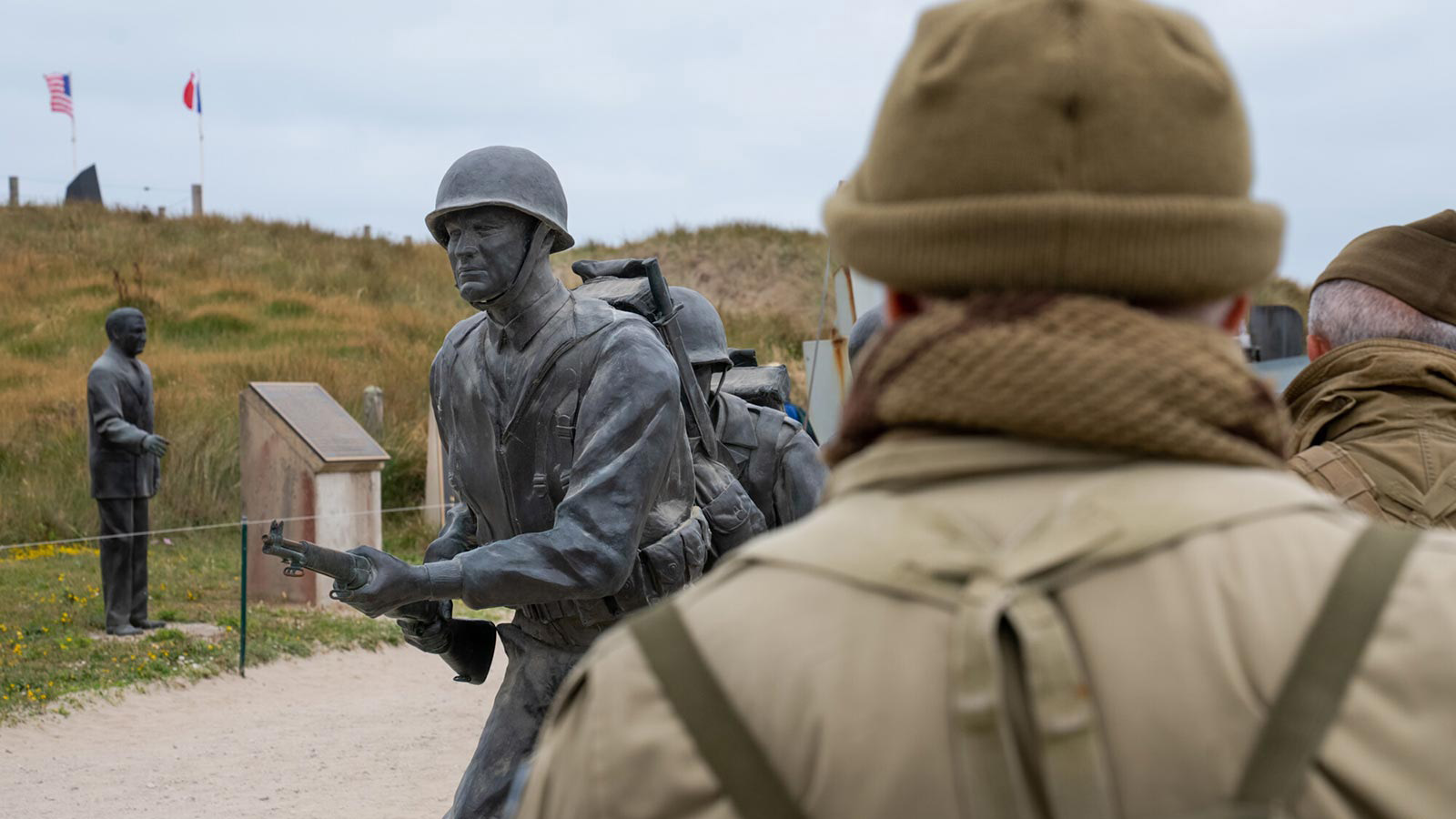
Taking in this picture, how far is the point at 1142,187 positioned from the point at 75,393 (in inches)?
865

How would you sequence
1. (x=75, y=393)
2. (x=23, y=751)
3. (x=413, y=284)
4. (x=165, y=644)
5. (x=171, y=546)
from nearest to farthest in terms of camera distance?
(x=23, y=751)
(x=165, y=644)
(x=171, y=546)
(x=75, y=393)
(x=413, y=284)

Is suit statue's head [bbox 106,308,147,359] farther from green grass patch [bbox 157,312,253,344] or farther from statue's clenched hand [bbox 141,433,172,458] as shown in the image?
green grass patch [bbox 157,312,253,344]

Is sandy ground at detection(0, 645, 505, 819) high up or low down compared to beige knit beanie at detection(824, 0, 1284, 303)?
down

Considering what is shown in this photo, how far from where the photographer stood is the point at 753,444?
234 inches

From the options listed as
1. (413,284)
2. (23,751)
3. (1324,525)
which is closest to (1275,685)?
(1324,525)

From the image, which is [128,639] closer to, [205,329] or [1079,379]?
[1079,379]

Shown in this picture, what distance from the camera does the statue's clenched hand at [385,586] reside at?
3.74 meters

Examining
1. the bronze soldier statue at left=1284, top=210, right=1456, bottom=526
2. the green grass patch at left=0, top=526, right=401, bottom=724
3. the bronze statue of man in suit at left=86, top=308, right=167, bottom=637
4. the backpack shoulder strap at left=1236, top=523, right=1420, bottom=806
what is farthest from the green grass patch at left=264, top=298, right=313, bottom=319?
the backpack shoulder strap at left=1236, top=523, right=1420, bottom=806

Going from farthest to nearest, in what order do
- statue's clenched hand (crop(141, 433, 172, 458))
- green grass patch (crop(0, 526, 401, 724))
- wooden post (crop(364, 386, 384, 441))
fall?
wooden post (crop(364, 386, 384, 441)), statue's clenched hand (crop(141, 433, 172, 458)), green grass patch (crop(0, 526, 401, 724))

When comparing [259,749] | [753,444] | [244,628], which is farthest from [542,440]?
[244,628]

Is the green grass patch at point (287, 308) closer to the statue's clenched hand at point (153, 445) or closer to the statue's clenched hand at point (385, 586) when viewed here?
the statue's clenched hand at point (153, 445)

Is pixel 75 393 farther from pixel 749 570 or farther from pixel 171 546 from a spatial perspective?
pixel 749 570

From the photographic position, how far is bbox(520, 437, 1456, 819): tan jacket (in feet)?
3.66

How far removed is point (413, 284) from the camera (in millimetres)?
36344
